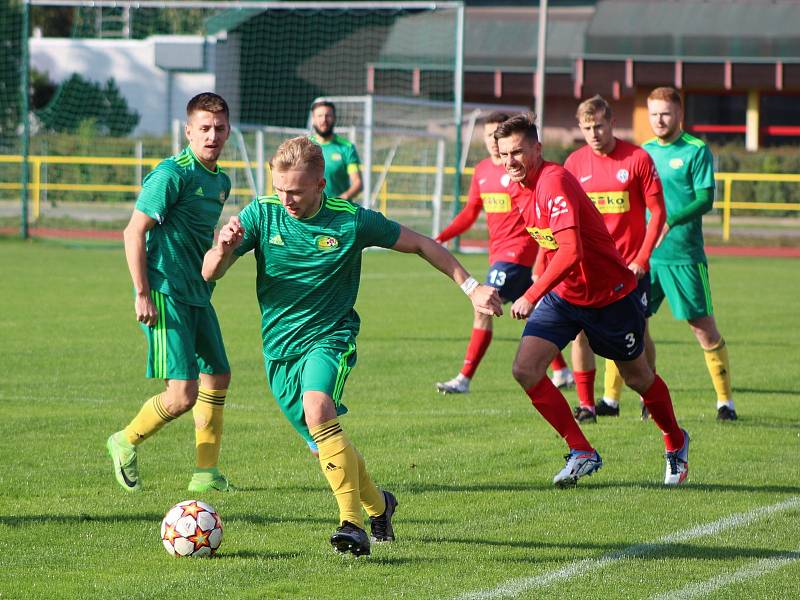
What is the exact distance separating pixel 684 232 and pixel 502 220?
1.64m

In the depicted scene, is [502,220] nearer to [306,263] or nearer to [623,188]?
[623,188]

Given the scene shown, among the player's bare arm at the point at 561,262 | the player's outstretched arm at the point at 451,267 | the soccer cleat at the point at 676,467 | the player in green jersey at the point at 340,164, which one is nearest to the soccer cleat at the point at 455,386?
the soccer cleat at the point at 676,467

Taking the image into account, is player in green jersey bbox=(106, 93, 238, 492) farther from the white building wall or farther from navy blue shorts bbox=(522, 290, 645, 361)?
the white building wall

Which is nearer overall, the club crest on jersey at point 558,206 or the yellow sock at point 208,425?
the club crest on jersey at point 558,206

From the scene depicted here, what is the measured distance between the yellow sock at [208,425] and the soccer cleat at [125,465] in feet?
1.06

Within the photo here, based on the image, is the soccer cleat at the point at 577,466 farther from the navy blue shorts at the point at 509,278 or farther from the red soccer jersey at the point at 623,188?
the navy blue shorts at the point at 509,278

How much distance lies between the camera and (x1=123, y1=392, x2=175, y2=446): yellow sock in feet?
21.3

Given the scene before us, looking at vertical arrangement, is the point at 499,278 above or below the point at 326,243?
below

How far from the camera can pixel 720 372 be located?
8.89 metres

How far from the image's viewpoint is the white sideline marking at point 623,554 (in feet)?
15.8

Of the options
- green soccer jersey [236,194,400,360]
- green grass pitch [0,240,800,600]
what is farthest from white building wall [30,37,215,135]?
green soccer jersey [236,194,400,360]

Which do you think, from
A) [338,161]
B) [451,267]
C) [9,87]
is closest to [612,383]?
[451,267]

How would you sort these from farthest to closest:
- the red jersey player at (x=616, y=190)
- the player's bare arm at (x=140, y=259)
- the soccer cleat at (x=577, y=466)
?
the red jersey player at (x=616, y=190), the soccer cleat at (x=577, y=466), the player's bare arm at (x=140, y=259)

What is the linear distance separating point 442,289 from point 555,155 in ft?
57.0
